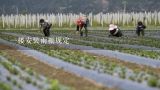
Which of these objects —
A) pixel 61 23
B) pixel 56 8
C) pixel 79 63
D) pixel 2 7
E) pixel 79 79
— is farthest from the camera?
pixel 56 8

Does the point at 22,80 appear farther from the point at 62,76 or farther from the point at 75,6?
the point at 75,6

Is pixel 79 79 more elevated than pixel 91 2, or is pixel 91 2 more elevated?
pixel 91 2

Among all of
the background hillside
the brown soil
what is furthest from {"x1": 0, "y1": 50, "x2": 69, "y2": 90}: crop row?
the background hillside

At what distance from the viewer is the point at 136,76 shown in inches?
564

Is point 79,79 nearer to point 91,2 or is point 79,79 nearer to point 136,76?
point 136,76

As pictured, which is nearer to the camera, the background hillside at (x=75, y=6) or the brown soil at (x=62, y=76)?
the brown soil at (x=62, y=76)

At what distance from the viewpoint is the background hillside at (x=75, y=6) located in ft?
389

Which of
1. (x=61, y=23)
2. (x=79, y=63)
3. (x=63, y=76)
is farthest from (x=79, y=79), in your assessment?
(x=61, y=23)

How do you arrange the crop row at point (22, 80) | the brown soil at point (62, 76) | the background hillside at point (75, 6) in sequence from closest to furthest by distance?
the crop row at point (22, 80)
the brown soil at point (62, 76)
the background hillside at point (75, 6)

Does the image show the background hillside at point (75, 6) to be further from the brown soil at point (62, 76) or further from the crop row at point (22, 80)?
the crop row at point (22, 80)

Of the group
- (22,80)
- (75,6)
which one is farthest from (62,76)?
(75,6)

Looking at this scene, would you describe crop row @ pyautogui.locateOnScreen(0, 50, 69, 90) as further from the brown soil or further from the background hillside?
the background hillside

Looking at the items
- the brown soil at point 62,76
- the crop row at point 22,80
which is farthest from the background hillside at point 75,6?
the crop row at point 22,80

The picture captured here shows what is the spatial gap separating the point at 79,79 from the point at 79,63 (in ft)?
12.5
